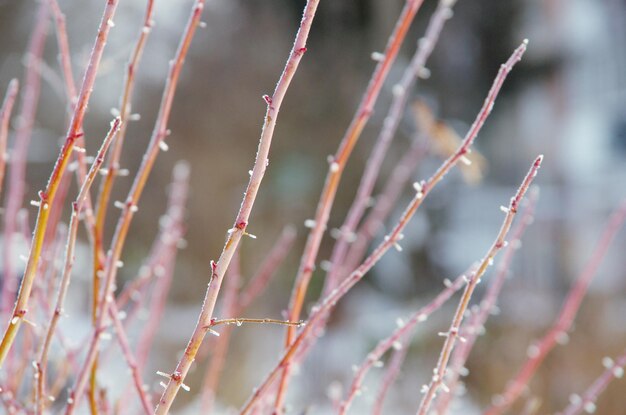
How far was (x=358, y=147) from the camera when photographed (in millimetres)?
5043

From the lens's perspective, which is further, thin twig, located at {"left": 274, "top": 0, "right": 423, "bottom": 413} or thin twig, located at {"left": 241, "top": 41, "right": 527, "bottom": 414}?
thin twig, located at {"left": 274, "top": 0, "right": 423, "bottom": 413}

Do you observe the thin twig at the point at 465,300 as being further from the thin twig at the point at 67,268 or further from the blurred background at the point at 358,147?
the blurred background at the point at 358,147

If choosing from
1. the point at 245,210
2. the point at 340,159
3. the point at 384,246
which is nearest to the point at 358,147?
the point at 340,159

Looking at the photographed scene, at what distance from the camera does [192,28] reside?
0.66 metres

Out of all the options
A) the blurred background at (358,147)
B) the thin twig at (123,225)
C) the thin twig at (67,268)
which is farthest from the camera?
the blurred background at (358,147)

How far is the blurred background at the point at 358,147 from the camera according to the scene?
414 centimetres

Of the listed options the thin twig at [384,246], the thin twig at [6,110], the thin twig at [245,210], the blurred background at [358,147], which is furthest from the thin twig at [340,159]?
the blurred background at [358,147]

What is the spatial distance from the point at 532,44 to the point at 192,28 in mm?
4373

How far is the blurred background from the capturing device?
163 inches

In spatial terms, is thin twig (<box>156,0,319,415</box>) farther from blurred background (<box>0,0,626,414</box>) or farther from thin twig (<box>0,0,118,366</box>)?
blurred background (<box>0,0,626,414</box>)

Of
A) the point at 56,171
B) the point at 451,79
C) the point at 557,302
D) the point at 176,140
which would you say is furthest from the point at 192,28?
the point at 451,79

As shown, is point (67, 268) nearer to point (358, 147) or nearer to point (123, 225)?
point (123, 225)

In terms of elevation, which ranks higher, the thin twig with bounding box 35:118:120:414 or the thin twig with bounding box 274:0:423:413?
the thin twig with bounding box 274:0:423:413

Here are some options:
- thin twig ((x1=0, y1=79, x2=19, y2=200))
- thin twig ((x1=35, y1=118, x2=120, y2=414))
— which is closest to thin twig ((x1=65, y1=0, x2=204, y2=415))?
thin twig ((x1=35, y1=118, x2=120, y2=414))
